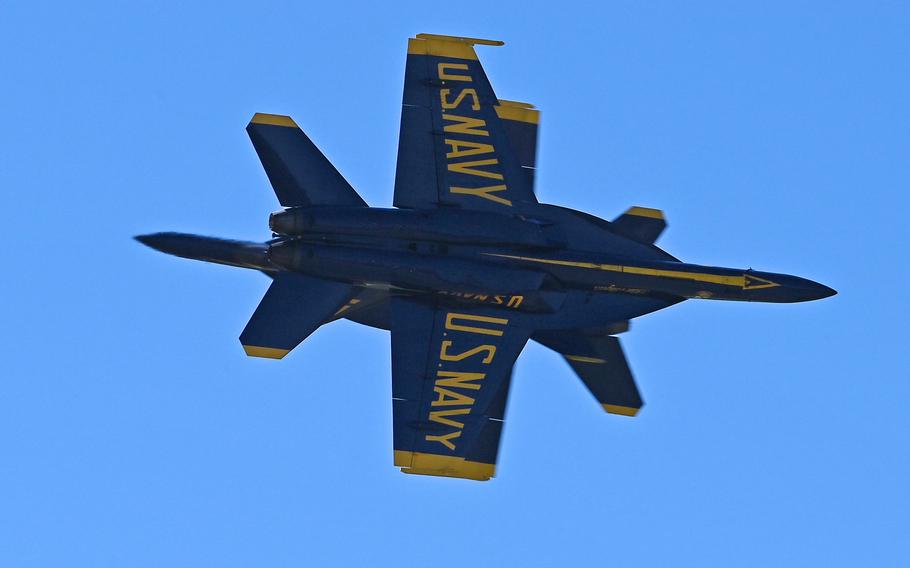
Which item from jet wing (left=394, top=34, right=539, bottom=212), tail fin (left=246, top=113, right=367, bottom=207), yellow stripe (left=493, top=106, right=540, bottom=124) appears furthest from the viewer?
yellow stripe (left=493, top=106, right=540, bottom=124)

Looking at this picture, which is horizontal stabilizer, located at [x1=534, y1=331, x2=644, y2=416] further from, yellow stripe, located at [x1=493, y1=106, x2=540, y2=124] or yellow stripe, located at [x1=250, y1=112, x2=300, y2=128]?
yellow stripe, located at [x1=250, y1=112, x2=300, y2=128]

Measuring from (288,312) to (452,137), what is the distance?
5196mm

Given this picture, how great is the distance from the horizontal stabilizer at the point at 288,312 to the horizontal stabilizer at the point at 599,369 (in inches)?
195

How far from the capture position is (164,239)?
39.5 meters

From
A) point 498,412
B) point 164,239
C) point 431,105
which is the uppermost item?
point 431,105

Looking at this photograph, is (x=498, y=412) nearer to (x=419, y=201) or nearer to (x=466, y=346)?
(x=466, y=346)

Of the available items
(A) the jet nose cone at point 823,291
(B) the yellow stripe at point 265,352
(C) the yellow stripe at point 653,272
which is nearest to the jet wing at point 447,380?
(C) the yellow stripe at point 653,272

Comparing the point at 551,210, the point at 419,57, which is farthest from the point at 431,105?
the point at 551,210

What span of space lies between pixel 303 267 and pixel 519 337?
493 cm

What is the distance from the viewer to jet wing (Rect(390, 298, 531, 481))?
126 feet

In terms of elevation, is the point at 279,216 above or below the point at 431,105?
below

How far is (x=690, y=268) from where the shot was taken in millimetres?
39875

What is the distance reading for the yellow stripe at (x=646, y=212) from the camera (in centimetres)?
4081

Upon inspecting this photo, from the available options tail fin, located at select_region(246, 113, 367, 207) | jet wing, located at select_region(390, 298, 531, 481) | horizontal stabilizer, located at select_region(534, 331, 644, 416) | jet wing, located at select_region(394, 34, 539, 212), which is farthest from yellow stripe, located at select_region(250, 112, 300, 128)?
horizontal stabilizer, located at select_region(534, 331, 644, 416)
